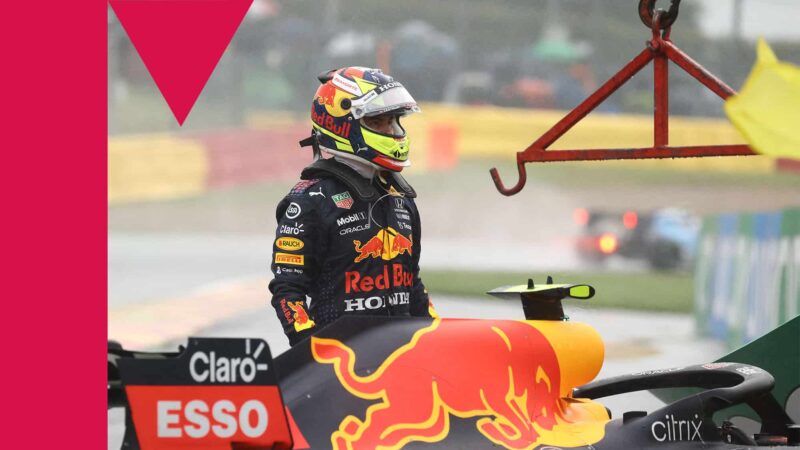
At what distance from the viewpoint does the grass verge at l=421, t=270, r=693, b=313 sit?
18281 mm

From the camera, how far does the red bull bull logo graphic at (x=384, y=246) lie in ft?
19.6

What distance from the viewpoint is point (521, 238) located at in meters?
27.4

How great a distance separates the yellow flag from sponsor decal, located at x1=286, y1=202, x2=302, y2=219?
7.47 ft

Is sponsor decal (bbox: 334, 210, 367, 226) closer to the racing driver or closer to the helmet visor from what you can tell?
the racing driver

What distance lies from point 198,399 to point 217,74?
89.0 ft

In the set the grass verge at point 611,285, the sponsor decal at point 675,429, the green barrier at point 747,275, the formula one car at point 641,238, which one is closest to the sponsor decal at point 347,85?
the sponsor decal at point 675,429

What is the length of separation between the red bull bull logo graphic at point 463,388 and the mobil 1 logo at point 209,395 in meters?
0.36

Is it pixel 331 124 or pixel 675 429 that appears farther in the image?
pixel 331 124

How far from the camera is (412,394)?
17.0 feet

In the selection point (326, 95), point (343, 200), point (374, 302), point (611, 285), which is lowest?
point (611, 285)

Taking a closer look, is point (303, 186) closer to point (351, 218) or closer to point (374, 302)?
point (351, 218)

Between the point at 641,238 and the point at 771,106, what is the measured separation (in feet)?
62.7

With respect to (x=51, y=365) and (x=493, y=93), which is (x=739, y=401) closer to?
(x=51, y=365)

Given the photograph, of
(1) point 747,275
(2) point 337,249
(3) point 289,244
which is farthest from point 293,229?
(1) point 747,275
